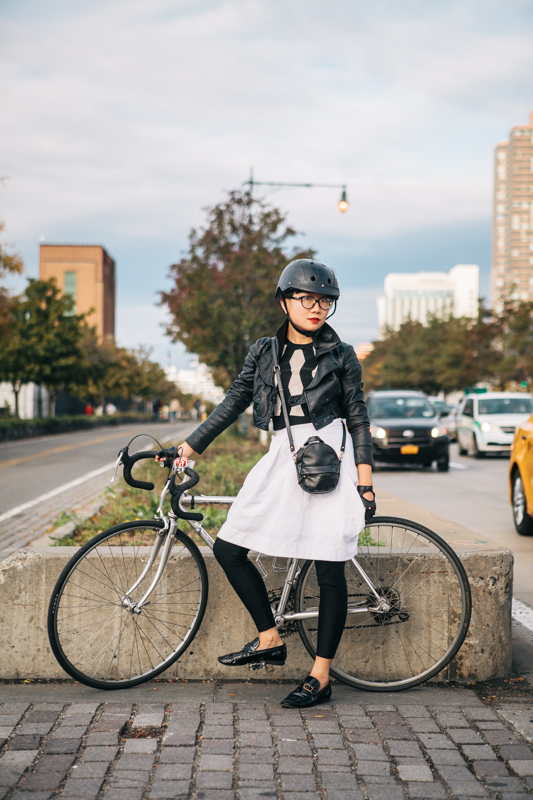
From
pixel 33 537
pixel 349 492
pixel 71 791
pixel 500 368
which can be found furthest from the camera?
pixel 500 368

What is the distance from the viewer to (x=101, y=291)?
93.5 meters

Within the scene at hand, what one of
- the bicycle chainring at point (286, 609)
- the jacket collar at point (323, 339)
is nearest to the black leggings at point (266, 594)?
the bicycle chainring at point (286, 609)

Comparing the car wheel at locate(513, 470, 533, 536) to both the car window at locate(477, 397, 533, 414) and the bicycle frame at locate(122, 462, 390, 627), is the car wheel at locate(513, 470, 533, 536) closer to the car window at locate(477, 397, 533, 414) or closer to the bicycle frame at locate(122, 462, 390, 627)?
the bicycle frame at locate(122, 462, 390, 627)

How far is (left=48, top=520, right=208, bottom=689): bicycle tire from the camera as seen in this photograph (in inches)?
149

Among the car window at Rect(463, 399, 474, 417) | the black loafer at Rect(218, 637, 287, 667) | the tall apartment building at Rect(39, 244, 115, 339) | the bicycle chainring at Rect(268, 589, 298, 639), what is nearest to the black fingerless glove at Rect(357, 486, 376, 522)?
the bicycle chainring at Rect(268, 589, 298, 639)

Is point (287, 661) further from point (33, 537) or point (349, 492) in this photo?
point (33, 537)

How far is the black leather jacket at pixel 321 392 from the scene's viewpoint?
3.55m

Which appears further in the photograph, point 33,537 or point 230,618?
point 33,537

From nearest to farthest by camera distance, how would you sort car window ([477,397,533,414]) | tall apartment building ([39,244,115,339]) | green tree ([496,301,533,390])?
car window ([477,397,533,414]), green tree ([496,301,533,390]), tall apartment building ([39,244,115,339])

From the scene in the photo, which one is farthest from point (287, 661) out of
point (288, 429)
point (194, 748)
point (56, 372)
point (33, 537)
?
point (56, 372)

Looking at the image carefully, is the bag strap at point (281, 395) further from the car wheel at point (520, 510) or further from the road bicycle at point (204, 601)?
the car wheel at point (520, 510)

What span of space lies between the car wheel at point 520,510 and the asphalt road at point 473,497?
91 mm

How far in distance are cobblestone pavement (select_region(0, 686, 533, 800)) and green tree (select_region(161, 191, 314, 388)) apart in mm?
17177

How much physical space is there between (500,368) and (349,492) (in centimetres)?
→ 4240
